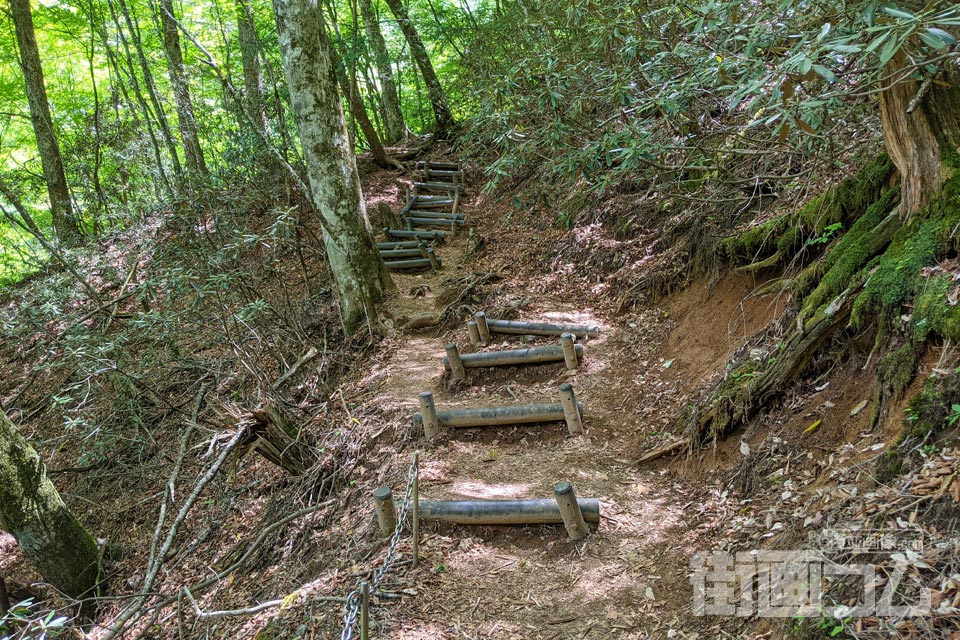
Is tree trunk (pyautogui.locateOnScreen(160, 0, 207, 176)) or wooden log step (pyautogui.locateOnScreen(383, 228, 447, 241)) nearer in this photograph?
tree trunk (pyautogui.locateOnScreen(160, 0, 207, 176))

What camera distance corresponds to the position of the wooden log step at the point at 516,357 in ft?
20.0

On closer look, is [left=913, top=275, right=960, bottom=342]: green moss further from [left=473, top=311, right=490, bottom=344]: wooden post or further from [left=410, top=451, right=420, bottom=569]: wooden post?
[left=473, top=311, right=490, bottom=344]: wooden post

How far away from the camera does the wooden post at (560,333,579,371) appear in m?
5.96

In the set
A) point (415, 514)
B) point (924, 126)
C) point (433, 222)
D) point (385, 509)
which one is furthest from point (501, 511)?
point (433, 222)

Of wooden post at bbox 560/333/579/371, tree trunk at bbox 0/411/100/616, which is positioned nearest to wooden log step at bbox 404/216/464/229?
wooden post at bbox 560/333/579/371

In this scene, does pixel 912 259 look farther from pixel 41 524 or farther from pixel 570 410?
pixel 41 524

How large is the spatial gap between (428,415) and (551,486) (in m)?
1.33

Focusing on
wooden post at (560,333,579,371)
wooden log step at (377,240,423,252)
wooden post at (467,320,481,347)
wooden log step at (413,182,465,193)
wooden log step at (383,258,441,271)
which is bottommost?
wooden post at (560,333,579,371)

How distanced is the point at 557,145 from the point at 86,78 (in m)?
16.0

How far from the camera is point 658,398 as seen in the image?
523cm

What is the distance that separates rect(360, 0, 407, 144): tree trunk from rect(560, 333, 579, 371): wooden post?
9874 mm

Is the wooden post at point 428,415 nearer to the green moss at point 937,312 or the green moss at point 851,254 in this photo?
the green moss at point 851,254

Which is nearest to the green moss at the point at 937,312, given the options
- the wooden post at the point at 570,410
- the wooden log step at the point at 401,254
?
the wooden post at the point at 570,410

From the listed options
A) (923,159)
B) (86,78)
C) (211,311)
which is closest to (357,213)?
(211,311)
